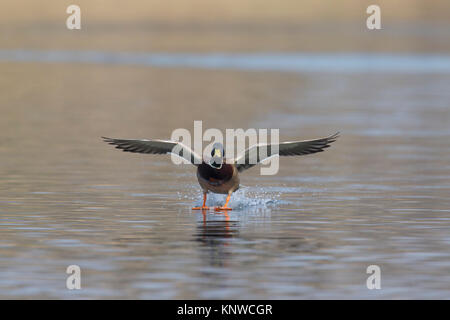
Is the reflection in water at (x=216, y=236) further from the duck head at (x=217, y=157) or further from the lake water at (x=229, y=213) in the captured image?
the duck head at (x=217, y=157)

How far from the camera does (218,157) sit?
2214 cm

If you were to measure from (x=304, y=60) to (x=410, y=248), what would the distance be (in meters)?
71.7

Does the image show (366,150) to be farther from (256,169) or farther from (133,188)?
(133,188)

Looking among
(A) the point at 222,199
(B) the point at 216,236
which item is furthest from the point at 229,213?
(B) the point at 216,236

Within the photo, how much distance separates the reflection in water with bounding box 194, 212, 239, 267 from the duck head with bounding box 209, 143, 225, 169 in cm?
77

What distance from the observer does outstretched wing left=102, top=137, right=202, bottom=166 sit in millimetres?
22422

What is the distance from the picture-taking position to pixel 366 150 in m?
32.8

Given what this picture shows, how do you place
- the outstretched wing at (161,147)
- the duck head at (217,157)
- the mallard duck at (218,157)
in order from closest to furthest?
the duck head at (217,157)
the mallard duck at (218,157)
the outstretched wing at (161,147)

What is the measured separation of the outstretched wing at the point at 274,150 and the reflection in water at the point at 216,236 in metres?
1.10

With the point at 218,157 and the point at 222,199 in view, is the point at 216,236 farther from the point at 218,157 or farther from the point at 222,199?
the point at 222,199

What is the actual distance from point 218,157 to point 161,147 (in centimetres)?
117

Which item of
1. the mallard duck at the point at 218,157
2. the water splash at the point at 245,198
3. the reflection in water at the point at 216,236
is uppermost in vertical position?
the mallard duck at the point at 218,157

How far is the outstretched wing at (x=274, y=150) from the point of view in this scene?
22.5 metres

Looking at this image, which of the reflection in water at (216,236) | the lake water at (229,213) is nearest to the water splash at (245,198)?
the lake water at (229,213)
